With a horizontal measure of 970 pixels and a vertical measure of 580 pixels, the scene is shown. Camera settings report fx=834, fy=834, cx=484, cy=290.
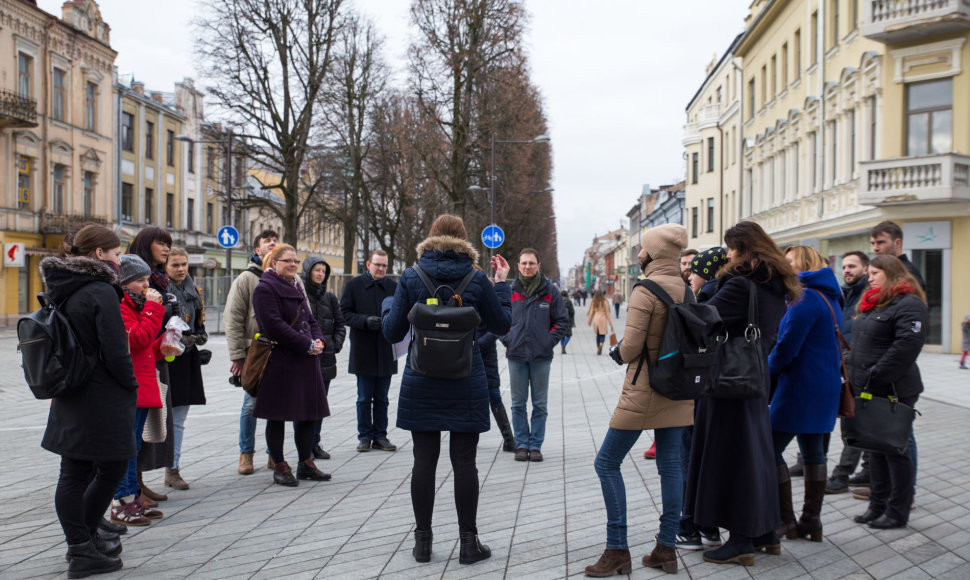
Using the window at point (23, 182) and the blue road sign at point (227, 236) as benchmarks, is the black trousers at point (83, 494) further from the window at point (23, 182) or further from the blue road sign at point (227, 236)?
the window at point (23, 182)

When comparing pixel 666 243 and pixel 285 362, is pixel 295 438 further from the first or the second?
pixel 666 243

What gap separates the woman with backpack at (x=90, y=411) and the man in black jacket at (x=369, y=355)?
364 cm

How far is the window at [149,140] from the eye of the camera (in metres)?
45.6

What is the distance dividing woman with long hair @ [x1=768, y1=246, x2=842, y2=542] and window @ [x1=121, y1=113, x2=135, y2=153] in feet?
143

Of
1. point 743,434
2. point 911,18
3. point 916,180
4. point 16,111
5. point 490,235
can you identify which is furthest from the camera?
point 16,111

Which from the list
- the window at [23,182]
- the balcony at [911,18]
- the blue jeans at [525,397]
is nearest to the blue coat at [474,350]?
the blue jeans at [525,397]

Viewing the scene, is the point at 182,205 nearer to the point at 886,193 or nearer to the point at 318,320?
the point at 886,193

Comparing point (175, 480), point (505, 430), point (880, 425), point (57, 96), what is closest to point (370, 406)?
point (505, 430)

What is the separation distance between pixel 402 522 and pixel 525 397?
9.42ft

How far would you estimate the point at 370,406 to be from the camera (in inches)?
332

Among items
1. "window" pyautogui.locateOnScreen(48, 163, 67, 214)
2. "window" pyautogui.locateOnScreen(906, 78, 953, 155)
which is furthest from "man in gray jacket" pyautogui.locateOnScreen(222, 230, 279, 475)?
"window" pyautogui.locateOnScreen(48, 163, 67, 214)

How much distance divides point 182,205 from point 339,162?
19391 millimetres

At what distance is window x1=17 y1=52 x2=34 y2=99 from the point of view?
3362 cm

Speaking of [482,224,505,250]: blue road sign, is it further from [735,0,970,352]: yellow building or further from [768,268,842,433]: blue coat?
[768,268,842,433]: blue coat
